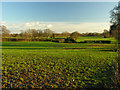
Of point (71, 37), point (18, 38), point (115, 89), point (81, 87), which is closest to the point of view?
point (115, 89)

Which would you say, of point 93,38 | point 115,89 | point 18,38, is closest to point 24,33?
point 18,38

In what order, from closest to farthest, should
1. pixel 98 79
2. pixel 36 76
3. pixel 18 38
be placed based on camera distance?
pixel 98 79 < pixel 36 76 < pixel 18 38

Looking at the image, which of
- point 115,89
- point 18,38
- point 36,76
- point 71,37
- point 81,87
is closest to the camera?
point 115,89

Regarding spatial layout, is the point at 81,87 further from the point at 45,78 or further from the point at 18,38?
the point at 18,38

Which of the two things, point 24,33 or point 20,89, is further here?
point 24,33

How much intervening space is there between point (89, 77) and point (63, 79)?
5.57 feet

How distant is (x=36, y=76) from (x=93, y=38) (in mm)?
35347

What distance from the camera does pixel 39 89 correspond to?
20.7 feet

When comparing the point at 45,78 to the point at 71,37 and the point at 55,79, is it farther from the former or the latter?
the point at 71,37

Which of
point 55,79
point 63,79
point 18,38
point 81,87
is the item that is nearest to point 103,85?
point 81,87

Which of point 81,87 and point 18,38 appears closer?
point 81,87

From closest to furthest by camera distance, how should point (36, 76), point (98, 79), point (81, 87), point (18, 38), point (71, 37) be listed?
point (81, 87)
point (98, 79)
point (36, 76)
point (71, 37)
point (18, 38)

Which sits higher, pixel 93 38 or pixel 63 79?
pixel 93 38

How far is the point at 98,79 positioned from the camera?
7.46 m
